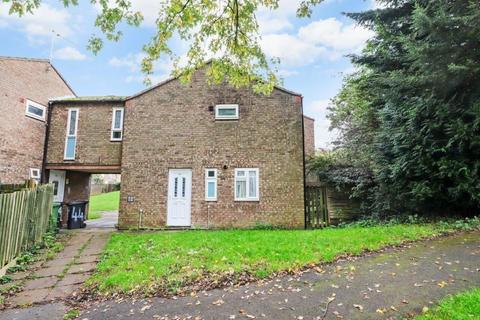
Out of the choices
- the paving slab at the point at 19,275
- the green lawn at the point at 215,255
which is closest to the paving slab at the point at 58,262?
the paving slab at the point at 19,275

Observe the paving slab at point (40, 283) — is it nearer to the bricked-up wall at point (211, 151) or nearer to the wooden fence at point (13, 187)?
the wooden fence at point (13, 187)

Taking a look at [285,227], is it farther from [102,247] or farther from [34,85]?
[34,85]

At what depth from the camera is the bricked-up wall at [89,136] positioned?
535 inches

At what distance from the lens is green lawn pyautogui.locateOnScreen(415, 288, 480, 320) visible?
3.47 m

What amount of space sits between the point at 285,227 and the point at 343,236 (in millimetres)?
4363

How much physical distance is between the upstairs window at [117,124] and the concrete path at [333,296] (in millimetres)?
10169

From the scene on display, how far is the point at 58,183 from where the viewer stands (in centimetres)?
1481

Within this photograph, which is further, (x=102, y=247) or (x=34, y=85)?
(x=34, y=85)

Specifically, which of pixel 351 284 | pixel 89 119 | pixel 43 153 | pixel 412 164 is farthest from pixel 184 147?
pixel 351 284

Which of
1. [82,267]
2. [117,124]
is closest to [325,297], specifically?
[82,267]

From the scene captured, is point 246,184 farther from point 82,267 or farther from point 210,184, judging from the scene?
point 82,267

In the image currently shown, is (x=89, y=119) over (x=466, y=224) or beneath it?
over

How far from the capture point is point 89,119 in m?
13.9

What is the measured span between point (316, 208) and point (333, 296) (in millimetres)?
8692
